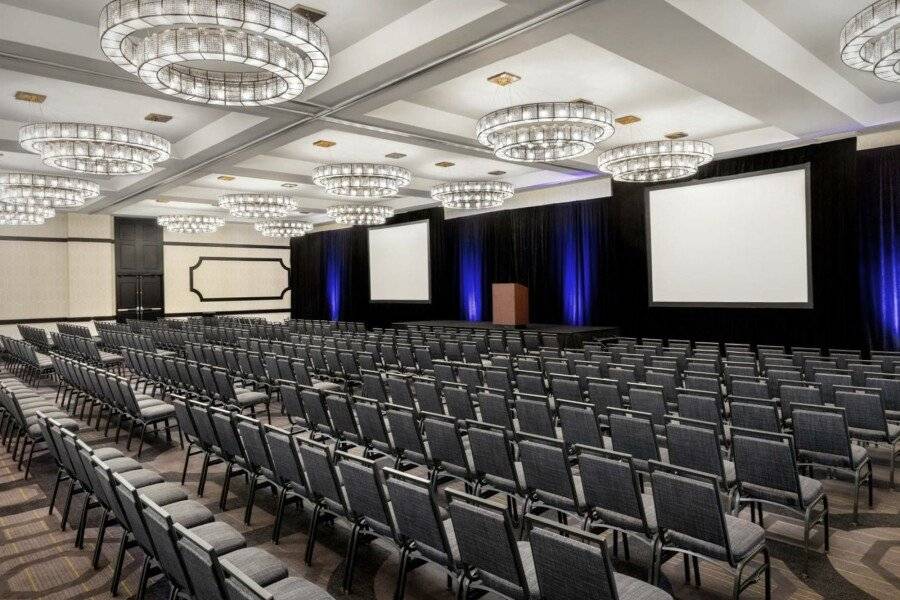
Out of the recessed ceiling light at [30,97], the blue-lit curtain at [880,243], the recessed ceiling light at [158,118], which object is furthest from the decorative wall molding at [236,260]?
the blue-lit curtain at [880,243]

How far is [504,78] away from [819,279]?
7624 millimetres

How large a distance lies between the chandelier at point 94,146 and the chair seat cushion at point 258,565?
668 centimetres

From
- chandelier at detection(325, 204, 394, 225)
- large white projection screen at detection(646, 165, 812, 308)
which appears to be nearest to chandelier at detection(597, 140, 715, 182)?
large white projection screen at detection(646, 165, 812, 308)

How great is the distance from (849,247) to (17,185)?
15.5 meters

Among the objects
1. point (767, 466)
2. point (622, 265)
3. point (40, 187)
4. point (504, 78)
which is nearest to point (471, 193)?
point (622, 265)

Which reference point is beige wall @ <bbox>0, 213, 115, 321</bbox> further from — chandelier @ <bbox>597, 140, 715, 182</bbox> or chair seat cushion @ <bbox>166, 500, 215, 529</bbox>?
chair seat cushion @ <bbox>166, 500, 215, 529</bbox>

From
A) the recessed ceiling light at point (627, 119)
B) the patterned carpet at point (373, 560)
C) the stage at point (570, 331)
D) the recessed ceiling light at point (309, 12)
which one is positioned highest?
the recessed ceiling light at point (627, 119)

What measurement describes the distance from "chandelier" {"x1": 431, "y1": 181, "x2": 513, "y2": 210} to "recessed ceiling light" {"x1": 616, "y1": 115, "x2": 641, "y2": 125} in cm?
351

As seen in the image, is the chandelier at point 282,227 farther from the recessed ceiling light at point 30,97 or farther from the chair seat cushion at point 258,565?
the chair seat cushion at point 258,565

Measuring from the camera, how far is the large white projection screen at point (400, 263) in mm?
19906

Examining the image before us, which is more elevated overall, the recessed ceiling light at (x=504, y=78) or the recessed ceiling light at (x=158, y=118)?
the recessed ceiling light at (x=158, y=118)

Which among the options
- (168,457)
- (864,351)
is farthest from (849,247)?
(168,457)

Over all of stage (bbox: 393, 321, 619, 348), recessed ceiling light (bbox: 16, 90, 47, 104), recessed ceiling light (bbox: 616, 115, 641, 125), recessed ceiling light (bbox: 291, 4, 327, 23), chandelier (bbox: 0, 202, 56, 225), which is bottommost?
stage (bbox: 393, 321, 619, 348)

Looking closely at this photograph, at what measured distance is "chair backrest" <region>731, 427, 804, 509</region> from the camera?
3553 millimetres
